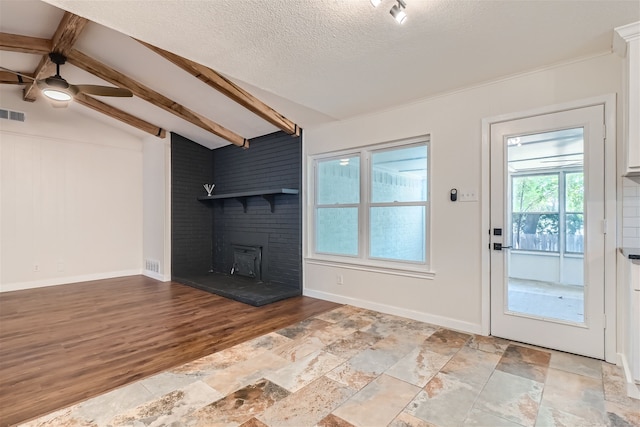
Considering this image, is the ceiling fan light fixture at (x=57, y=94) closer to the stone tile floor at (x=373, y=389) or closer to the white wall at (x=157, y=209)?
the white wall at (x=157, y=209)

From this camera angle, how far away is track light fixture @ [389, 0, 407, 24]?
6.91 ft

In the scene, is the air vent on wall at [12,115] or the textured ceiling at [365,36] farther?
the air vent on wall at [12,115]

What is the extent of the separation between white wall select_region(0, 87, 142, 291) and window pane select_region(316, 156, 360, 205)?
171 inches

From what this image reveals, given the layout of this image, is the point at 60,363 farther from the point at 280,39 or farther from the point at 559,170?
the point at 559,170

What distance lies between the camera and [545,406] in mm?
1989

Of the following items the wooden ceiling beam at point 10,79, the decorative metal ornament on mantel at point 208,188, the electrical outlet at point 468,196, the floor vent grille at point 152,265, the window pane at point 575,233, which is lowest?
the floor vent grille at point 152,265

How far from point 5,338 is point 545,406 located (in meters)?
4.83

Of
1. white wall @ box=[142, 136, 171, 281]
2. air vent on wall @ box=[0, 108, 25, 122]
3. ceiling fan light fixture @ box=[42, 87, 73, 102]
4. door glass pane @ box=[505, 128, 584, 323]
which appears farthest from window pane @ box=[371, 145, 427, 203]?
air vent on wall @ box=[0, 108, 25, 122]

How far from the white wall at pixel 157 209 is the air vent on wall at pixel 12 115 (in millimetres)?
1924

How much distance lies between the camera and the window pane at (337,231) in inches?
174

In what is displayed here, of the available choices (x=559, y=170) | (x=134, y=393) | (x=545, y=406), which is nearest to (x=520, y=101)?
(x=559, y=170)

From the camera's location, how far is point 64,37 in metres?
3.42

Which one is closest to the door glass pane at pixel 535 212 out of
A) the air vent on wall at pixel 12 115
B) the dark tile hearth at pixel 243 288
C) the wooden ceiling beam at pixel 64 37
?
the dark tile hearth at pixel 243 288

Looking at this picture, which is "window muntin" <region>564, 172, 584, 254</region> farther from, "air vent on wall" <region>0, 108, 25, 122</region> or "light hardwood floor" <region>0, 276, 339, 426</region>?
"air vent on wall" <region>0, 108, 25, 122</region>
